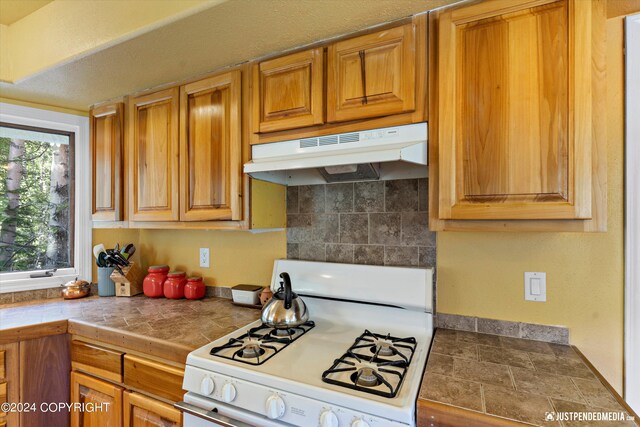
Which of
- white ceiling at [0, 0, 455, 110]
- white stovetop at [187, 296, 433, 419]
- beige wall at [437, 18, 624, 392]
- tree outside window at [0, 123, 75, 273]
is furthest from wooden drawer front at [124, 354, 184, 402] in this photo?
white ceiling at [0, 0, 455, 110]

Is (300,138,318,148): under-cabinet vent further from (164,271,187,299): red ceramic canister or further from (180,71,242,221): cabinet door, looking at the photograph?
(164,271,187,299): red ceramic canister

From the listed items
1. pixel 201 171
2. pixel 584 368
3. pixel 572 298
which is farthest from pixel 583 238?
pixel 201 171

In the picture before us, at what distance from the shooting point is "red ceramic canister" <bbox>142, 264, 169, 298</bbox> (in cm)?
201

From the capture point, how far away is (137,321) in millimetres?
1528

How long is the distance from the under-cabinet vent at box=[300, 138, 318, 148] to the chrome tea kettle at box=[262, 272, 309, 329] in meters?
0.57

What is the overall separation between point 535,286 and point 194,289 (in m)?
1.76

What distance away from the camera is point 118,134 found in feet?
6.34

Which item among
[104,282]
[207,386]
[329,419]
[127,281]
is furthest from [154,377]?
[104,282]

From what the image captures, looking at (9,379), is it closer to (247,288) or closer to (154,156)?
(247,288)

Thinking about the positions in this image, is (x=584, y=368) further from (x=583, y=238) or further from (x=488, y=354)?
(x=583, y=238)

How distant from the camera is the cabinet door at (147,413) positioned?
121 cm

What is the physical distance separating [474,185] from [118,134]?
197 cm

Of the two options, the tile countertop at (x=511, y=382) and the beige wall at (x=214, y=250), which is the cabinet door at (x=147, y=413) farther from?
the tile countertop at (x=511, y=382)

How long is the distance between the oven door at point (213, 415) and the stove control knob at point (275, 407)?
4 cm
